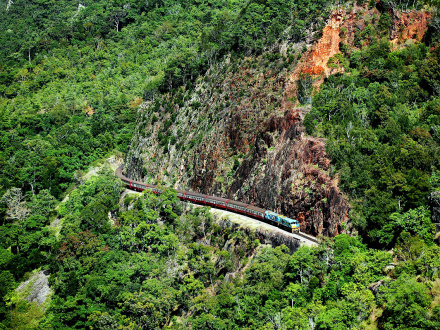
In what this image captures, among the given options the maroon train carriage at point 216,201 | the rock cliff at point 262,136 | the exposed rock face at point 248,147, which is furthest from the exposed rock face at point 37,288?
the maroon train carriage at point 216,201

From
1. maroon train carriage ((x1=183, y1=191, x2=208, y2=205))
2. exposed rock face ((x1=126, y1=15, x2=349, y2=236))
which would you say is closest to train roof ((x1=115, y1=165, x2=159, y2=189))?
exposed rock face ((x1=126, y1=15, x2=349, y2=236))

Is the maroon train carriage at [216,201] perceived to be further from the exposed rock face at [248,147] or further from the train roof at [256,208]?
the train roof at [256,208]

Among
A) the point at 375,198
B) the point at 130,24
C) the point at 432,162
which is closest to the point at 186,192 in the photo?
the point at 375,198

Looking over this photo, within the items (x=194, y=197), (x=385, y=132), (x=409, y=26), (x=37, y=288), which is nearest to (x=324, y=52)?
(x=409, y=26)

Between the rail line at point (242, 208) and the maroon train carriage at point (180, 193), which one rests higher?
the rail line at point (242, 208)

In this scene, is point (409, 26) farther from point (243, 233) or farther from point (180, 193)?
point (180, 193)

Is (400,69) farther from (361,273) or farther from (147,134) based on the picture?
(147,134)
